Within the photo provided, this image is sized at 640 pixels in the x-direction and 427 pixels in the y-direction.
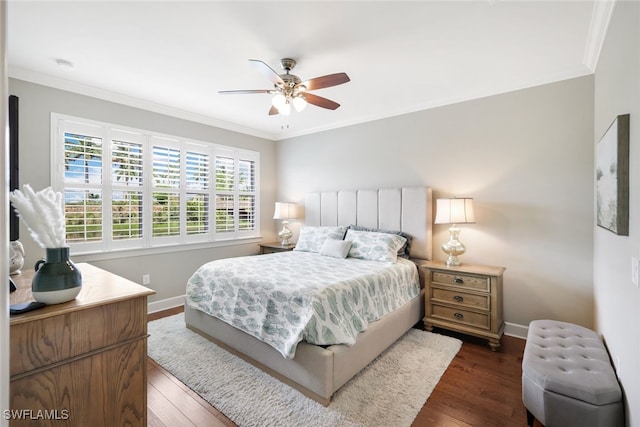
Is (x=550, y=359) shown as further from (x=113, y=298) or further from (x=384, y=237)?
(x=113, y=298)

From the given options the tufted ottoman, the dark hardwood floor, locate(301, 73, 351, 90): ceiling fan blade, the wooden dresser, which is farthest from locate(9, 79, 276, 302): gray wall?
the tufted ottoman

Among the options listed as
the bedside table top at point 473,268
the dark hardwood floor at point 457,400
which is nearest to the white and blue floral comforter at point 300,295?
the bedside table top at point 473,268

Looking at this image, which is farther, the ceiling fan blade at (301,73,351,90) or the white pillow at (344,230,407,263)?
the white pillow at (344,230,407,263)

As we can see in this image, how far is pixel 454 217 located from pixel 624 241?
1.53 meters

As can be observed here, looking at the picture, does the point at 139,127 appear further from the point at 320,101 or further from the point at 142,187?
the point at 320,101

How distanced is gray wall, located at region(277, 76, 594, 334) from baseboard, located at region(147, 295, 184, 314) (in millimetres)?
3403

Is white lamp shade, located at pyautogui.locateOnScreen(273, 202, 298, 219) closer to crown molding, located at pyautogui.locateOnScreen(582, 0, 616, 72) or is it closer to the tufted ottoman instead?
the tufted ottoman

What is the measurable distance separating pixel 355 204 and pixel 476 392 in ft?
8.48

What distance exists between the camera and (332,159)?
14.9ft

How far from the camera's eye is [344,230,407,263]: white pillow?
Answer: 130 inches

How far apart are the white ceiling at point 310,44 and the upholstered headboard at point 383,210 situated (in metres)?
1.22

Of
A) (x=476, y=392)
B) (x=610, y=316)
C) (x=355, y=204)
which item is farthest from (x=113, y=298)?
(x=355, y=204)

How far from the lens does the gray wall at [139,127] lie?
284 centimetres

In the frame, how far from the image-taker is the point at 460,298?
2.93m
